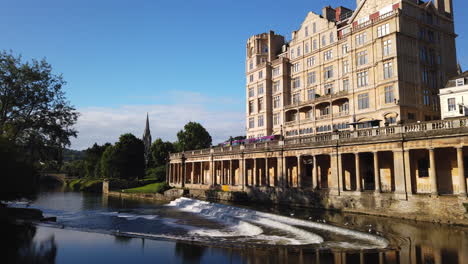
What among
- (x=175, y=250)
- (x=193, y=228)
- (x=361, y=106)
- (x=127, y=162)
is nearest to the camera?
(x=175, y=250)

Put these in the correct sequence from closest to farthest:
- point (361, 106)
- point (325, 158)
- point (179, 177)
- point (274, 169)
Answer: point (325, 158) < point (361, 106) < point (274, 169) < point (179, 177)

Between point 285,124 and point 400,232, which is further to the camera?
point 285,124

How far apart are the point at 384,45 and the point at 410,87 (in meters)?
6.78

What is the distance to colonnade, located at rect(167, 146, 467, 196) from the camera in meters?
30.0

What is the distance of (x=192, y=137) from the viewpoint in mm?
97938

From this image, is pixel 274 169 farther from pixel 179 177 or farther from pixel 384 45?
pixel 179 177

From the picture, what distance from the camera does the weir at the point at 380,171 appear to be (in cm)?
2727

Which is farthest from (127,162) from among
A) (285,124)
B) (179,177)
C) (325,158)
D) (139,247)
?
(139,247)

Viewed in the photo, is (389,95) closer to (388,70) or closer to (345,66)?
(388,70)

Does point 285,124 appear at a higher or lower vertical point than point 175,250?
higher

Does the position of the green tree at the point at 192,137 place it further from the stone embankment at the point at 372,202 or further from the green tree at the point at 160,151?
the stone embankment at the point at 372,202

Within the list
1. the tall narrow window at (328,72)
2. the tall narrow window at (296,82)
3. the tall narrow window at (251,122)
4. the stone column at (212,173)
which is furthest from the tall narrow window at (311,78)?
the stone column at (212,173)

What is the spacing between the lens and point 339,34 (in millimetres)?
56312

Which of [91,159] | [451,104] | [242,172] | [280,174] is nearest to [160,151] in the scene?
[91,159]
